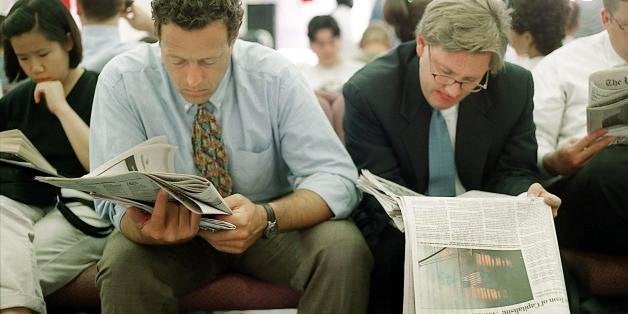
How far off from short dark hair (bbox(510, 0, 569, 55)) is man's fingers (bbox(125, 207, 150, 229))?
1568 millimetres

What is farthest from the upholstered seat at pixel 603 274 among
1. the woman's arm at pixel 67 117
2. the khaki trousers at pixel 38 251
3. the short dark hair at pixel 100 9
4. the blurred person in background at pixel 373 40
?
the blurred person in background at pixel 373 40

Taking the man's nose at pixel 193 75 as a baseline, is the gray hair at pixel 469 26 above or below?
above

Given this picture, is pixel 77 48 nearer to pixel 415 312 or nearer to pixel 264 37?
pixel 415 312

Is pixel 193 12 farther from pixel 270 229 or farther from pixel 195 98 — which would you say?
pixel 270 229

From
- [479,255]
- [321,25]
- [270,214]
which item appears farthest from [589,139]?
[321,25]

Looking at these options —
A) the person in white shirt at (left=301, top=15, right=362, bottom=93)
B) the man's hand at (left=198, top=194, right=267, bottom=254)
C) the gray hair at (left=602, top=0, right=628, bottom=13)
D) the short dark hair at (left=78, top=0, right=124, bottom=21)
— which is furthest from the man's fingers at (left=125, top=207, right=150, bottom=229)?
the person in white shirt at (left=301, top=15, right=362, bottom=93)

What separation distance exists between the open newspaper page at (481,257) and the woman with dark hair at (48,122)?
92 centimetres

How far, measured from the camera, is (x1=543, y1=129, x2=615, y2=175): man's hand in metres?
1.82

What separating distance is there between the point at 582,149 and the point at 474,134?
11.3 inches

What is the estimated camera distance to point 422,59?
1.85m

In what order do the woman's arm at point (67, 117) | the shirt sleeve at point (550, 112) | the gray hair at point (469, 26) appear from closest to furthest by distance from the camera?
the gray hair at point (469, 26)
the woman's arm at point (67, 117)
the shirt sleeve at point (550, 112)

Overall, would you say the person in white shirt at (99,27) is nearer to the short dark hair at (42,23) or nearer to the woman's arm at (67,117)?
the short dark hair at (42,23)

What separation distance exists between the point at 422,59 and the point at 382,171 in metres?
0.32

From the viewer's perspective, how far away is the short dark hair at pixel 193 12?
5.06ft
